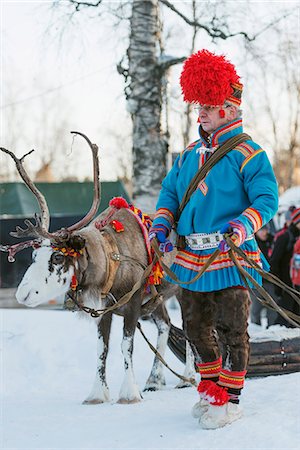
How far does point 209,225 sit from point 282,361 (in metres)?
2.32

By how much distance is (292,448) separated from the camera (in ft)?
11.5

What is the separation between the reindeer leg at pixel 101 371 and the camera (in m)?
5.23

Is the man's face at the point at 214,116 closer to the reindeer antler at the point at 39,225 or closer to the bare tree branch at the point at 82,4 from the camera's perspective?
the reindeer antler at the point at 39,225

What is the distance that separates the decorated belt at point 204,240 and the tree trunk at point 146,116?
561 cm

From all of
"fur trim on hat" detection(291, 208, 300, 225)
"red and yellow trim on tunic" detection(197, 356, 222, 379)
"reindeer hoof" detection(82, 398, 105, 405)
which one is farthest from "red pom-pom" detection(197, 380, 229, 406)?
"fur trim on hat" detection(291, 208, 300, 225)

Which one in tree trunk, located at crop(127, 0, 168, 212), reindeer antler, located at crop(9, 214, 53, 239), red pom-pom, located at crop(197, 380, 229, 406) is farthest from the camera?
tree trunk, located at crop(127, 0, 168, 212)

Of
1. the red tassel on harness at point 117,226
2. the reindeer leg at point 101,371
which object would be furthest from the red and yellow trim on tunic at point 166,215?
the reindeer leg at point 101,371

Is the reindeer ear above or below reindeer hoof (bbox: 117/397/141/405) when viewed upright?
above

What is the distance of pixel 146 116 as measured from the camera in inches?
386

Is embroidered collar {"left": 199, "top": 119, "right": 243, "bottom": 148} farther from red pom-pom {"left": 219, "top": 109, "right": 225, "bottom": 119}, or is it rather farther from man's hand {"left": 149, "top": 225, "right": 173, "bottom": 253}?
man's hand {"left": 149, "top": 225, "right": 173, "bottom": 253}

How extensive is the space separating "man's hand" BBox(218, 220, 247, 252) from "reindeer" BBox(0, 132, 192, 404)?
0.94 m

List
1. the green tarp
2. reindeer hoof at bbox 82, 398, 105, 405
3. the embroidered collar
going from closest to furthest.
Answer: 1. the embroidered collar
2. reindeer hoof at bbox 82, 398, 105, 405
3. the green tarp

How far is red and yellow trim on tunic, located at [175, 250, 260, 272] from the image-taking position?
4098 mm

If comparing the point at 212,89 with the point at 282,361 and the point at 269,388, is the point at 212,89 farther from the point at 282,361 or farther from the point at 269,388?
the point at 282,361
